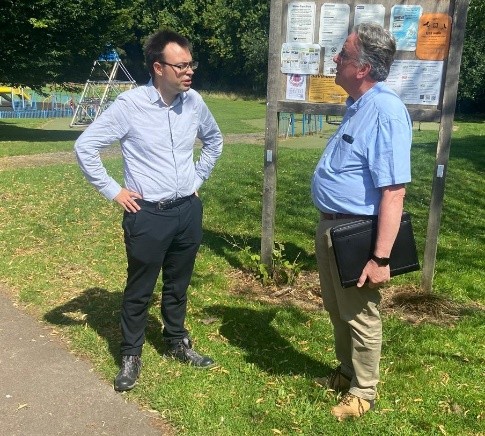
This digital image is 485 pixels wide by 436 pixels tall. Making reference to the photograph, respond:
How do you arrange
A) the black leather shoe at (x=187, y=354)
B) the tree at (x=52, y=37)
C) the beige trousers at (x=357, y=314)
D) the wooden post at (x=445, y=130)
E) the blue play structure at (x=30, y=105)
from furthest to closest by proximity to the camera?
the blue play structure at (x=30, y=105) < the tree at (x=52, y=37) < the wooden post at (x=445, y=130) < the black leather shoe at (x=187, y=354) < the beige trousers at (x=357, y=314)

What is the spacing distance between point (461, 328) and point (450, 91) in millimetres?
Result: 1805

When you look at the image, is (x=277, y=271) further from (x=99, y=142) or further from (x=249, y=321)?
(x=99, y=142)

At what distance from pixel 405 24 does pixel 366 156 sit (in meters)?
2.31

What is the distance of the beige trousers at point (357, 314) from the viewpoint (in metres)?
3.17

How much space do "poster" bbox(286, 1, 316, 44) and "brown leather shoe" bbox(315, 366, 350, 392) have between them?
275 centimetres

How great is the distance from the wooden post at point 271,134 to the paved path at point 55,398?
210 centimetres

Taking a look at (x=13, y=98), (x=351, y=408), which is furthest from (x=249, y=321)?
(x=13, y=98)

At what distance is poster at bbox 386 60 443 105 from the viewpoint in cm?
478

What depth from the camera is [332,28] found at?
4.96 m

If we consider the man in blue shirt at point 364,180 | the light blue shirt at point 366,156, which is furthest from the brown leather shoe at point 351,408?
the light blue shirt at point 366,156

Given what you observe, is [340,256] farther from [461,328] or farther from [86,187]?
[86,187]

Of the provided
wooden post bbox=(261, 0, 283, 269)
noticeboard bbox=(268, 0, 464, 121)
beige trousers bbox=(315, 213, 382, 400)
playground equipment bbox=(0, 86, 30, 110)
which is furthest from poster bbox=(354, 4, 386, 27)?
playground equipment bbox=(0, 86, 30, 110)

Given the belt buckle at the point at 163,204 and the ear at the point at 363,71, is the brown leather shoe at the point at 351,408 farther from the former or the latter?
the ear at the point at 363,71

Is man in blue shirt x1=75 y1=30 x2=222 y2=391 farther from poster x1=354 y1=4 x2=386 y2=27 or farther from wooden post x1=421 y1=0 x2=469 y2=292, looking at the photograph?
wooden post x1=421 y1=0 x2=469 y2=292
